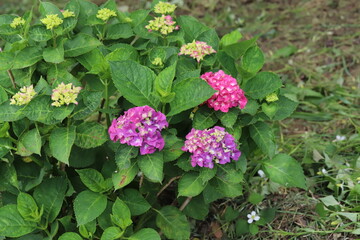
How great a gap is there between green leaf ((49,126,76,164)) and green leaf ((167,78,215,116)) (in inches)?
15.0

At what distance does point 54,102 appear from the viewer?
1771mm

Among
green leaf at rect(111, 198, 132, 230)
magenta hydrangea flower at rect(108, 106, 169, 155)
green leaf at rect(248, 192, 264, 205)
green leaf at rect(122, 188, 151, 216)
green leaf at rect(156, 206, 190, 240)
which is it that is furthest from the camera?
green leaf at rect(248, 192, 264, 205)

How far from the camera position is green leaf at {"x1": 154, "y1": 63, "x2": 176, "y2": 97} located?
1811 millimetres

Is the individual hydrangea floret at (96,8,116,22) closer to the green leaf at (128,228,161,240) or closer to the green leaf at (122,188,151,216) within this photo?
the green leaf at (122,188,151,216)

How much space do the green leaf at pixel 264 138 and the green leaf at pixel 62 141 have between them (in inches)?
29.3

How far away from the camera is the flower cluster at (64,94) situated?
1758 mm

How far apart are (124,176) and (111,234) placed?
0.87ft

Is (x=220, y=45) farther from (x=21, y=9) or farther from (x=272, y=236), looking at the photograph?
(x=21, y=9)

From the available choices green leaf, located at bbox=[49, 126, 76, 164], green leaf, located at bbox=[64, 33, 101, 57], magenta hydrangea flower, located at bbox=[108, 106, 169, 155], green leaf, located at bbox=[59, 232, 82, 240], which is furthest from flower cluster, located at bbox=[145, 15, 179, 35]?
green leaf, located at bbox=[59, 232, 82, 240]

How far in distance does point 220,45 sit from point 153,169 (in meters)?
0.73

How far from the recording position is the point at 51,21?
75.8 inches

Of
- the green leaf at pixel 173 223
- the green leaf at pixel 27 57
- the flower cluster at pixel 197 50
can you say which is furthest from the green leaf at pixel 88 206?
the flower cluster at pixel 197 50

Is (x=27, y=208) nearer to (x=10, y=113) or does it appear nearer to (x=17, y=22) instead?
(x=10, y=113)

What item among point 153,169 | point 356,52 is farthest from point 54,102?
point 356,52
